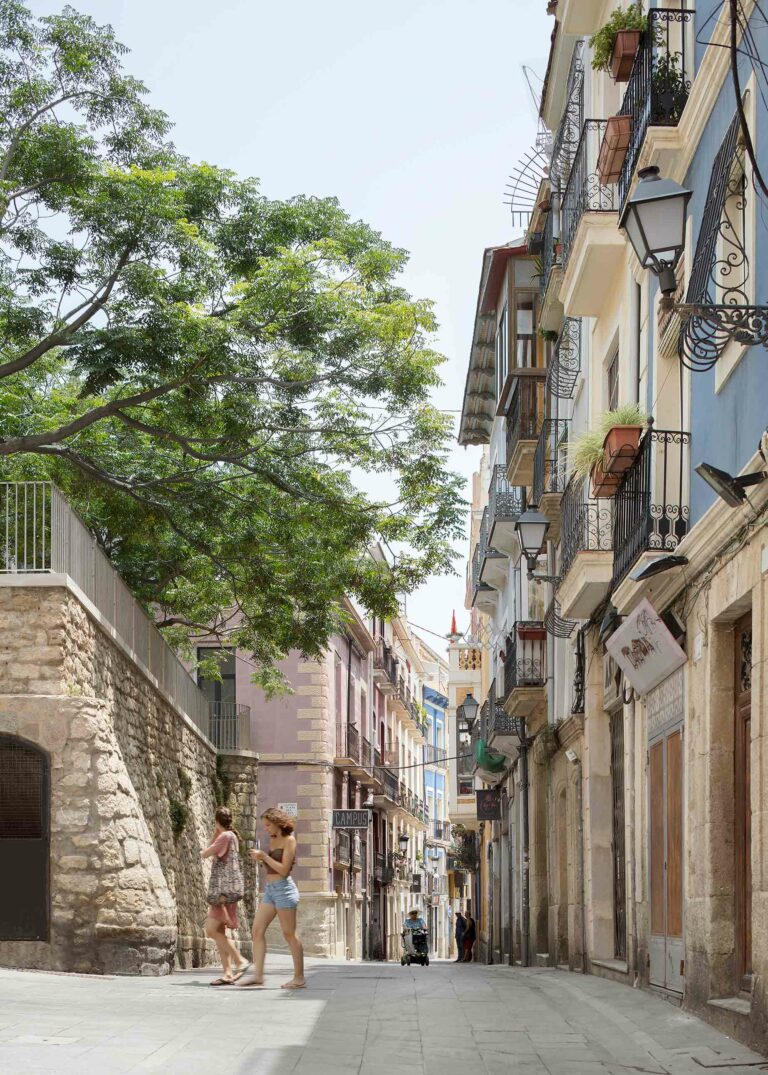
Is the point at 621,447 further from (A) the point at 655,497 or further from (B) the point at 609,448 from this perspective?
(A) the point at 655,497

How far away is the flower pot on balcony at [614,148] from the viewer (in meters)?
13.1

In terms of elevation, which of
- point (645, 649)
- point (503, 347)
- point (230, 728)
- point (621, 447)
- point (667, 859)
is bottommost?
point (667, 859)

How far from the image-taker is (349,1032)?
30.8ft

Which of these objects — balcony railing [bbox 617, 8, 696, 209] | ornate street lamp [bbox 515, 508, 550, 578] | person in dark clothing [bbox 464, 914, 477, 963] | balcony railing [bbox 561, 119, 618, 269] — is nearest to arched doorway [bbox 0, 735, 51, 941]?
ornate street lamp [bbox 515, 508, 550, 578]

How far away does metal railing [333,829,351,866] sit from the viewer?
138ft

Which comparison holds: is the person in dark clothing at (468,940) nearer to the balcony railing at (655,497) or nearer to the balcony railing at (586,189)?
the balcony railing at (586,189)

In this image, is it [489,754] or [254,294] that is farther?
[489,754]

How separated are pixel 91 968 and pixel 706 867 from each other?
24.4 ft

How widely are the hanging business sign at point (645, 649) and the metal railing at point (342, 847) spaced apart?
1158 inches

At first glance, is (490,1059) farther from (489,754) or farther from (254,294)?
(489,754)

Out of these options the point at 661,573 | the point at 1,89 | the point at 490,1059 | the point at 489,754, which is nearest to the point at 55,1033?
the point at 490,1059

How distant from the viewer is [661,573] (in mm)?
11336

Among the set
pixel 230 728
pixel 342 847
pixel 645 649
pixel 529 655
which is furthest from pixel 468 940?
pixel 645 649

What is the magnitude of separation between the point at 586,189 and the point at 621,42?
8.91 feet
